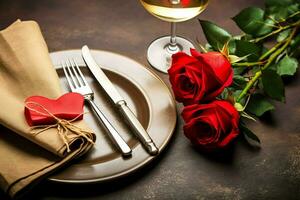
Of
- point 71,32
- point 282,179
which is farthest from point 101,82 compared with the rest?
point 282,179

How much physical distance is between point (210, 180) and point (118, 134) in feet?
0.45

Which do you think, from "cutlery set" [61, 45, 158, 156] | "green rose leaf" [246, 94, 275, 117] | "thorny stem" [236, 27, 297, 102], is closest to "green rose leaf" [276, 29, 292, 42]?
"thorny stem" [236, 27, 297, 102]

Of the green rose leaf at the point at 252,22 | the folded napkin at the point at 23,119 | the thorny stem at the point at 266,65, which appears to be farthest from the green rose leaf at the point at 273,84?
the folded napkin at the point at 23,119

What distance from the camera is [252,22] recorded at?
78 cm

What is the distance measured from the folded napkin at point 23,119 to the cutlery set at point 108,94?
35 millimetres

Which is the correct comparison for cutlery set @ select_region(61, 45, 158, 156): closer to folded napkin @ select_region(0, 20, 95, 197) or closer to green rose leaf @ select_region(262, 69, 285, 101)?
folded napkin @ select_region(0, 20, 95, 197)

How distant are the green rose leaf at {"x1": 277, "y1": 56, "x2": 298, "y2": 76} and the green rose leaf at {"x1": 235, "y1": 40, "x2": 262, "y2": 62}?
0.20 ft

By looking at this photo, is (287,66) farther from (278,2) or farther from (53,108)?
(53,108)

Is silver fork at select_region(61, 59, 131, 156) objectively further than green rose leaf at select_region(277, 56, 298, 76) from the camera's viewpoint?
No

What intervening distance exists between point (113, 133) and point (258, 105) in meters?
0.22

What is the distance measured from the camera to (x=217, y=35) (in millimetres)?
756

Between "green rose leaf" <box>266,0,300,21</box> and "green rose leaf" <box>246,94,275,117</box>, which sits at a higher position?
"green rose leaf" <box>266,0,300,21</box>

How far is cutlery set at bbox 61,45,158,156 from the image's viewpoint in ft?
→ 2.12

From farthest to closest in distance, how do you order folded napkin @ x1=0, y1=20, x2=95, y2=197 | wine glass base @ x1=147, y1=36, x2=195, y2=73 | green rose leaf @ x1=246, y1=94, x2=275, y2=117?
1. wine glass base @ x1=147, y1=36, x2=195, y2=73
2. green rose leaf @ x1=246, y1=94, x2=275, y2=117
3. folded napkin @ x1=0, y1=20, x2=95, y2=197
